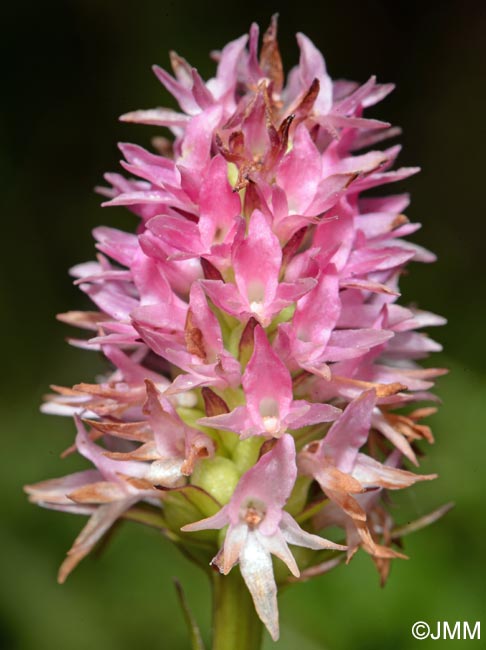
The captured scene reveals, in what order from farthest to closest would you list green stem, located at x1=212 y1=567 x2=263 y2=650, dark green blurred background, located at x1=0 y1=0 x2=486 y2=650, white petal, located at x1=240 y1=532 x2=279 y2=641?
dark green blurred background, located at x1=0 y1=0 x2=486 y2=650, green stem, located at x1=212 y1=567 x2=263 y2=650, white petal, located at x1=240 y1=532 x2=279 y2=641

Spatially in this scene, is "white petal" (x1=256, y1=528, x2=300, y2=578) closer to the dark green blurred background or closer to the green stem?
the green stem

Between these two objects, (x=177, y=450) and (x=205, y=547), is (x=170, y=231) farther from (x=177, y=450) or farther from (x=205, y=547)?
(x=205, y=547)

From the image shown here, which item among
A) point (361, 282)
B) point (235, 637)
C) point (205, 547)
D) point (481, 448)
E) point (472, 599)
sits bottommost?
point (472, 599)

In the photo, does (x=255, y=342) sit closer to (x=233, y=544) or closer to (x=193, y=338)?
(x=193, y=338)

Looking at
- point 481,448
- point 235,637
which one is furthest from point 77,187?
point 235,637

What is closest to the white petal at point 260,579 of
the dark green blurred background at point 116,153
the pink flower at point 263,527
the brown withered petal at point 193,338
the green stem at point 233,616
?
the pink flower at point 263,527

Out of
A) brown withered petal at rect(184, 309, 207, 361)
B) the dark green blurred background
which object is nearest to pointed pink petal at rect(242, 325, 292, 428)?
brown withered petal at rect(184, 309, 207, 361)

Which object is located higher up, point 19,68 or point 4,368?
point 19,68
